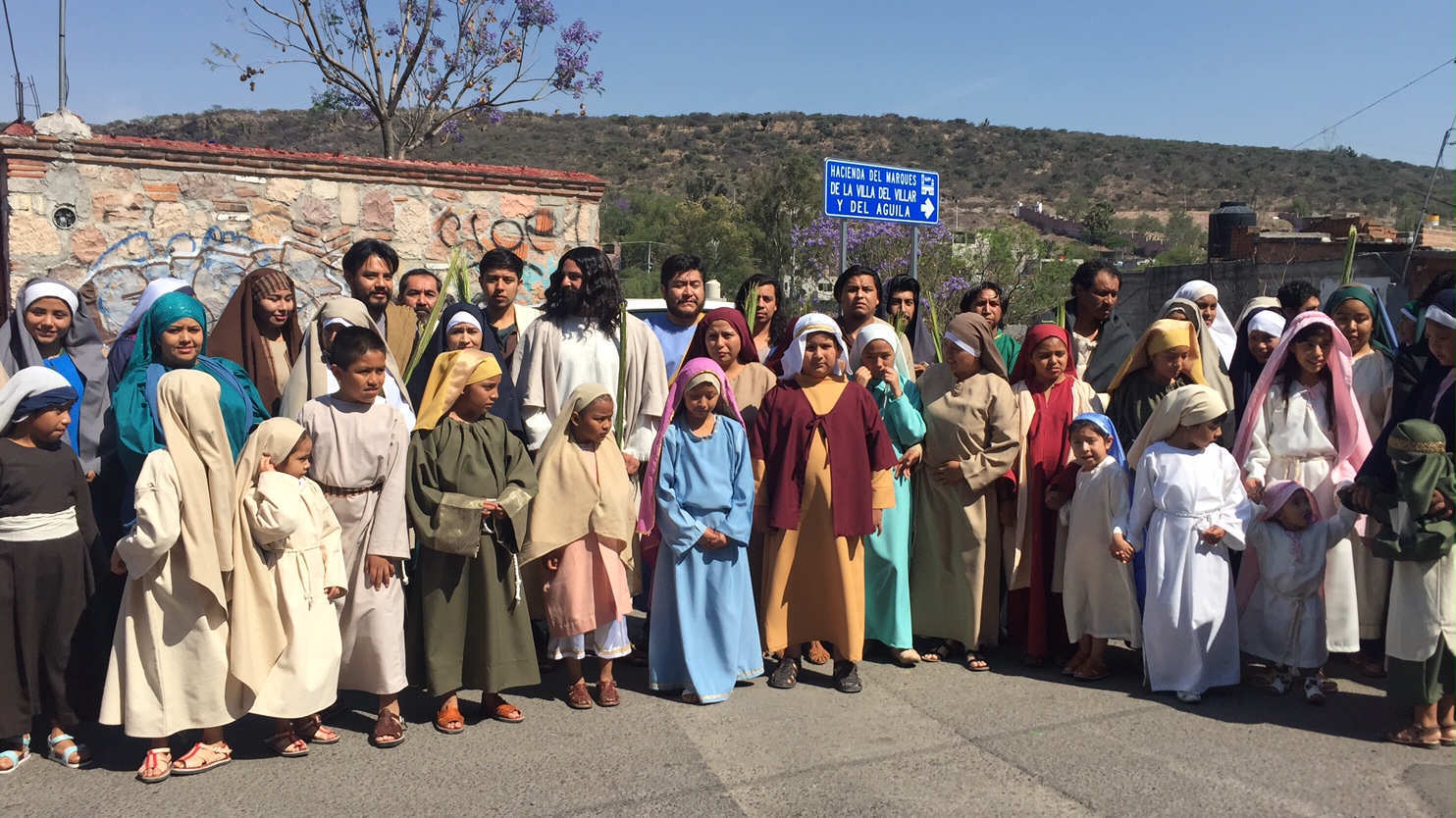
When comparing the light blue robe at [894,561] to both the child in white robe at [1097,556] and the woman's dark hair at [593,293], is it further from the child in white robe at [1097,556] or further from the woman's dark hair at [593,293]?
the woman's dark hair at [593,293]

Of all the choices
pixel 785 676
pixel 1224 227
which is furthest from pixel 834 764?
pixel 1224 227

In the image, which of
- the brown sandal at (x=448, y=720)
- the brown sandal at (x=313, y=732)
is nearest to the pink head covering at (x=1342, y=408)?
the brown sandal at (x=448, y=720)

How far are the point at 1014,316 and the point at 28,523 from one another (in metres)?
18.4

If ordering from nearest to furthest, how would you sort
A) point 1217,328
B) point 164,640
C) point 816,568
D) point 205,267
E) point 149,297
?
point 164,640, point 149,297, point 816,568, point 1217,328, point 205,267

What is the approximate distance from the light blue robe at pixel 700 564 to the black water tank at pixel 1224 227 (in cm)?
1679

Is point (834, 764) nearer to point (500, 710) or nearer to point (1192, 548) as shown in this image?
point (500, 710)

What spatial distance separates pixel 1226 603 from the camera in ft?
15.5

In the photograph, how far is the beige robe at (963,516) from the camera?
514cm

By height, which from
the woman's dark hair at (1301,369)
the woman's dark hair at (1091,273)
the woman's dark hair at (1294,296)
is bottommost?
the woman's dark hair at (1301,369)

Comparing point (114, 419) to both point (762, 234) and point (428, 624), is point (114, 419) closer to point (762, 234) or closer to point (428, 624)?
point (428, 624)

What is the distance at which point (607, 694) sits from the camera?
462cm

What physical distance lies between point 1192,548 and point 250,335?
4.44 metres

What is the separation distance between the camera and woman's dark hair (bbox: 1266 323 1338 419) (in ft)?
16.0

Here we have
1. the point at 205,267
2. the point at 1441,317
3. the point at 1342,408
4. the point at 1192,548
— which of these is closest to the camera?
the point at 1441,317
